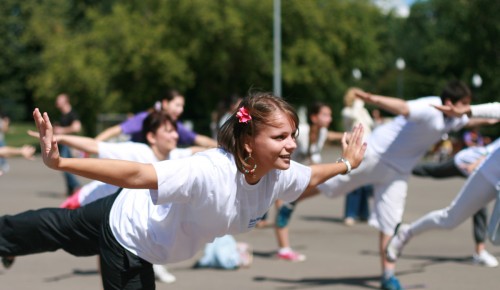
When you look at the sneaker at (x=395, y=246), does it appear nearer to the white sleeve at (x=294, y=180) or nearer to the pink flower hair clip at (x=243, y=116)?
the white sleeve at (x=294, y=180)

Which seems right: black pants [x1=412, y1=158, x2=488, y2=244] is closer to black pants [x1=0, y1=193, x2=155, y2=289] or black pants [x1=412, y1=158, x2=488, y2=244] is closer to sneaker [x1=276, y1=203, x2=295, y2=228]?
sneaker [x1=276, y1=203, x2=295, y2=228]

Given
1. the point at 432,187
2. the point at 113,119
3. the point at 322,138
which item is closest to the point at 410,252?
the point at 322,138

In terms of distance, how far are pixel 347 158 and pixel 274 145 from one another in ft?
2.92

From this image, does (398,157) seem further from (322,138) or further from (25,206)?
(25,206)

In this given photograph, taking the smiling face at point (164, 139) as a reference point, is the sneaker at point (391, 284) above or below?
below

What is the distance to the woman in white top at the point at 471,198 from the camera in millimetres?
5859

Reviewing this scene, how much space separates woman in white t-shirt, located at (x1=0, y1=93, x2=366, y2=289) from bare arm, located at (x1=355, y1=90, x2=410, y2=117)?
1.43 metres

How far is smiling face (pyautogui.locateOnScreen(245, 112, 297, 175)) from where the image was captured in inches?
150

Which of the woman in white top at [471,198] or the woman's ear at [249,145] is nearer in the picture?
the woman's ear at [249,145]

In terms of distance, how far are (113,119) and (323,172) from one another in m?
36.0

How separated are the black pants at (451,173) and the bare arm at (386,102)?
7.76 ft

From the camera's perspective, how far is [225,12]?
34812mm

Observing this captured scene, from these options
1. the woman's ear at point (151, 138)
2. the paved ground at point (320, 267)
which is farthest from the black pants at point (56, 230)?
the paved ground at point (320, 267)

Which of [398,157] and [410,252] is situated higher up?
[398,157]
